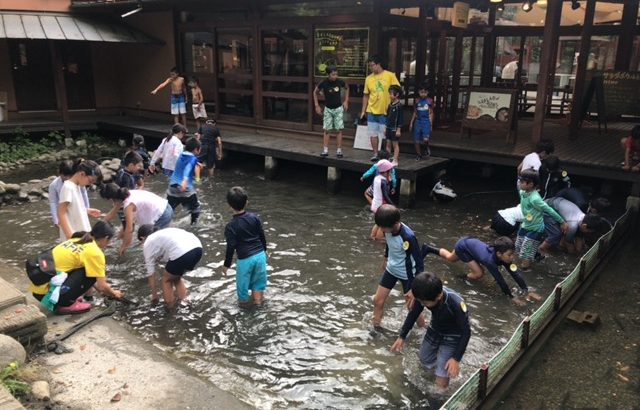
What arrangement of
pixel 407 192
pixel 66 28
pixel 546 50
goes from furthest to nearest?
pixel 66 28, pixel 407 192, pixel 546 50

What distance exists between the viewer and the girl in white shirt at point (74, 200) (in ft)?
18.1

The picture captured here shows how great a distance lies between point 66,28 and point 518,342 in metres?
14.4

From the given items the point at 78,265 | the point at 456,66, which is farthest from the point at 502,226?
the point at 456,66

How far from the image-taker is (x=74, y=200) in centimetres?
558

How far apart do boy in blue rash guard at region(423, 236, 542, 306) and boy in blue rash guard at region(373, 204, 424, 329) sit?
2.56 feet

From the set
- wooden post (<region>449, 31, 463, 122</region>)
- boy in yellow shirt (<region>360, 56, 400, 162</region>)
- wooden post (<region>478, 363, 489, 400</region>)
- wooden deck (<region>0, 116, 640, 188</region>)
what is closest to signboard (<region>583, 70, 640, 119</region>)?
wooden deck (<region>0, 116, 640, 188</region>)

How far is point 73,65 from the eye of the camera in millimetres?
16578

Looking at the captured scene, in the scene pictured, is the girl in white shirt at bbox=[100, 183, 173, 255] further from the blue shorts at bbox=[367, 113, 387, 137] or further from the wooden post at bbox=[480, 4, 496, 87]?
the wooden post at bbox=[480, 4, 496, 87]

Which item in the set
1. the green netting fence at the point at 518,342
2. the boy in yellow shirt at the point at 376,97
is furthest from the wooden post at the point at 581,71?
the green netting fence at the point at 518,342

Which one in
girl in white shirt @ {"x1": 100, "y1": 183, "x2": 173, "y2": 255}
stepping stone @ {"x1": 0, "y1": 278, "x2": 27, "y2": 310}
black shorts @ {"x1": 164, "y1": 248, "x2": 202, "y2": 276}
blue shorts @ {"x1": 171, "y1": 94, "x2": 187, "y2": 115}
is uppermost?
blue shorts @ {"x1": 171, "y1": 94, "x2": 187, "y2": 115}

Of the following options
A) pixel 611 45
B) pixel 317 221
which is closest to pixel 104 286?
pixel 317 221

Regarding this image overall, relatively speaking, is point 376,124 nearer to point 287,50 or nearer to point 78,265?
point 287,50

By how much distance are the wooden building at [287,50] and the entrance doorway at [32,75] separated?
0.03 m

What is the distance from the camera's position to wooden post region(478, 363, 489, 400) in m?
3.67
